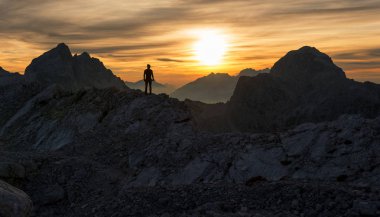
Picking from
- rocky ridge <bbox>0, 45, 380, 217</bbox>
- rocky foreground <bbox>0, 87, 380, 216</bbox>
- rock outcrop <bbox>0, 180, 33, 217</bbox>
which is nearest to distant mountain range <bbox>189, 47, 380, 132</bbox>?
rocky ridge <bbox>0, 45, 380, 217</bbox>

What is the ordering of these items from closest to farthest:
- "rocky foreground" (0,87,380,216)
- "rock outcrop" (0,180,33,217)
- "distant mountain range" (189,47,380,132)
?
"rock outcrop" (0,180,33,217) < "rocky foreground" (0,87,380,216) < "distant mountain range" (189,47,380,132)

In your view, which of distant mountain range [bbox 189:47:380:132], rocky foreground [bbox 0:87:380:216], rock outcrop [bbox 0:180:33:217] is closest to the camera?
rock outcrop [bbox 0:180:33:217]

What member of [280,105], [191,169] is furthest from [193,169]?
[280,105]

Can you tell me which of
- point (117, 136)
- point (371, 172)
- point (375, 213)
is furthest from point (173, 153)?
point (375, 213)

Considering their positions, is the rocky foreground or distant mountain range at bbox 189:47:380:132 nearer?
the rocky foreground

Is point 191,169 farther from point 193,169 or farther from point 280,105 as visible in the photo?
point 280,105

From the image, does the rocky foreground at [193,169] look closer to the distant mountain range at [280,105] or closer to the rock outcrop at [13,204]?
the rock outcrop at [13,204]

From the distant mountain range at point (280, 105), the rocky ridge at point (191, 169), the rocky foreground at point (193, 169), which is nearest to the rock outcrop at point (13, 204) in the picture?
the rocky ridge at point (191, 169)

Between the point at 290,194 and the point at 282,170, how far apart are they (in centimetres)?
326

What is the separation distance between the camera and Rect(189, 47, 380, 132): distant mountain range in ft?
463

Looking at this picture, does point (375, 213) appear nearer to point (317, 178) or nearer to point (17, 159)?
point (317, 178)

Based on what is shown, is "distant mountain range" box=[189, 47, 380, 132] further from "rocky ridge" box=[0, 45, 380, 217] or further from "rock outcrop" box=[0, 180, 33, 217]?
"rock outcrop" box=[0, 180, 33, 217]

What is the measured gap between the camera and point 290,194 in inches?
589

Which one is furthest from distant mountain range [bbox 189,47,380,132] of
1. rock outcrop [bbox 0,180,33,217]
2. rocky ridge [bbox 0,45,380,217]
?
rock outcrop [bbox 0,180,33,217]
